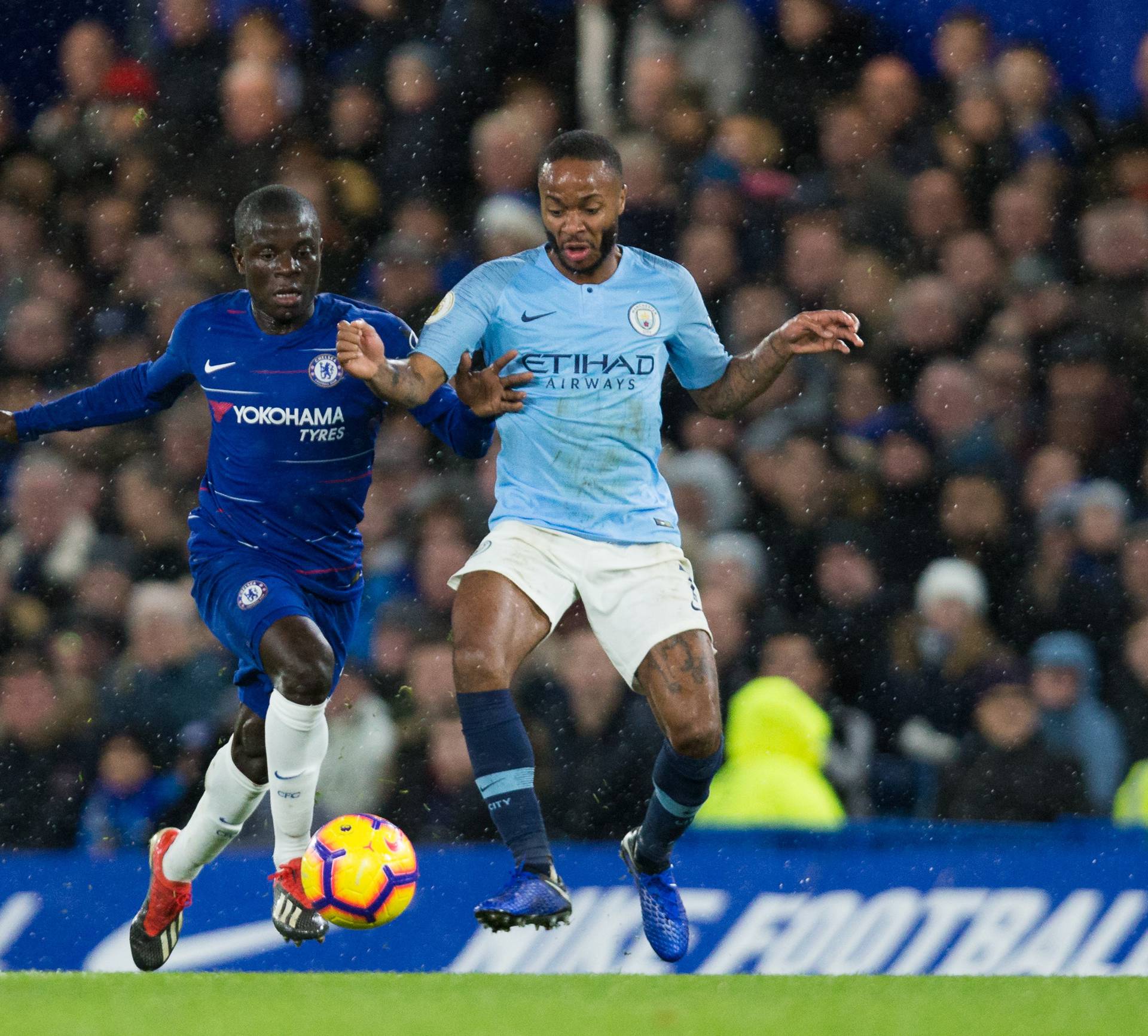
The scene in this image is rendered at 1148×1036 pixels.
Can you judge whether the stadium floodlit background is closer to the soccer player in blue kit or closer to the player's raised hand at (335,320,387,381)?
the soccer player in blue kit

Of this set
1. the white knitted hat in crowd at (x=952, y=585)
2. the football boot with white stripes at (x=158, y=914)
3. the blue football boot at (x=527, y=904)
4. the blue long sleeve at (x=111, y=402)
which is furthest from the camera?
the white knitted hat in crowd at (x=952, y=585)

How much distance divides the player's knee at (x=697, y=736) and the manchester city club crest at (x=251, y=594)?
43.2 inches

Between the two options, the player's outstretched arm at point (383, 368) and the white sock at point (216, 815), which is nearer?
the player's outstretched arm at point (383, 368)

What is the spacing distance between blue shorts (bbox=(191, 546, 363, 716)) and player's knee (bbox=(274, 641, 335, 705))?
0.33ft

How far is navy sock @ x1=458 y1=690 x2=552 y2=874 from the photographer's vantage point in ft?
14.5

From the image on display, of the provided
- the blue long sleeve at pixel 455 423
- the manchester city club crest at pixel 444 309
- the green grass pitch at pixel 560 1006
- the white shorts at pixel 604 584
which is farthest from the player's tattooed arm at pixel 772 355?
the green grass pitch at pixel 560 1006

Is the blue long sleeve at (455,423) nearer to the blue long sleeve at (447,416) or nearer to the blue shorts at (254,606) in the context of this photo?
the blue long sleeve at (447,416)

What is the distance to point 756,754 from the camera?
646 centimetres

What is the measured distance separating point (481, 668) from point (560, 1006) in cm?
131

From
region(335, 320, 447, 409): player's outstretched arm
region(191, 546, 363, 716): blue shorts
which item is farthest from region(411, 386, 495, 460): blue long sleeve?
region(191, 546, 363, 716): blue shorts

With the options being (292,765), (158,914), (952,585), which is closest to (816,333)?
(292,765)

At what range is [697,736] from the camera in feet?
15.0

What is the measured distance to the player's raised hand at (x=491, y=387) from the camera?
464cm

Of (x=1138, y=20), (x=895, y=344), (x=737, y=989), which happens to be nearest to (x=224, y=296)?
(x=737, y=989)
